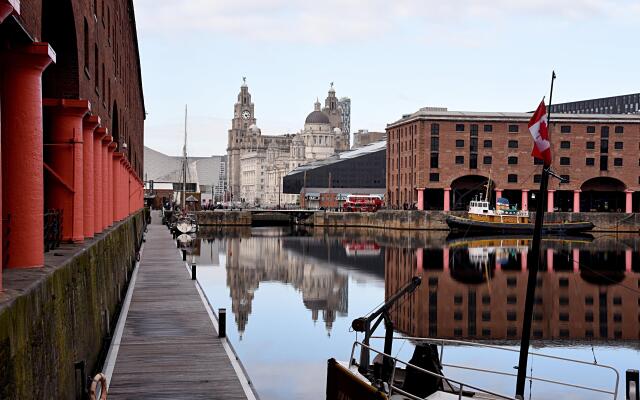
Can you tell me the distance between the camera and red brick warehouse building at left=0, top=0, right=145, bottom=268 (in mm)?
13977

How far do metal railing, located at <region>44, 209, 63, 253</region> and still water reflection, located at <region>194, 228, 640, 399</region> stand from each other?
301 inches

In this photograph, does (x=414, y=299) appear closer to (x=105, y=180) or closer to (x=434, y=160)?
(x=105, y=180)

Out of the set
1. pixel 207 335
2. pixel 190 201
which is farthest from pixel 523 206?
pixel 207 335

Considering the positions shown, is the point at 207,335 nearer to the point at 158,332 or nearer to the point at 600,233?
the point at 158,332

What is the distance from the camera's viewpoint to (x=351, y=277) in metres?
60.8

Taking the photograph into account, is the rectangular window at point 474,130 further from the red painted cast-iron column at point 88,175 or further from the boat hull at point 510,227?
the red painted cast-iron column at point 88,175

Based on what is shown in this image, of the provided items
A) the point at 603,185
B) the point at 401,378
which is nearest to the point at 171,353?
the point at 401,378

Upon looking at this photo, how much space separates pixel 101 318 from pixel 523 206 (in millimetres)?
108525

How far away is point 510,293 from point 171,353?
32340 millimetres

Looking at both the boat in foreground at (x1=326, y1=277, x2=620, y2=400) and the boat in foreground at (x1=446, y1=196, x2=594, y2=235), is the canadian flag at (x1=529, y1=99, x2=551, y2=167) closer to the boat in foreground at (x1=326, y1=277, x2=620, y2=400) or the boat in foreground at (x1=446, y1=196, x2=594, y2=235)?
the boat in foreground at (x1=326, y1=277, x2=620, y2=400)

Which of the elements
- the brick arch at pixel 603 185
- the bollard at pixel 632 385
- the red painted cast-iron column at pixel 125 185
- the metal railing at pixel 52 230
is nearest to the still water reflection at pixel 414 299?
the red painted cast-iron column at pixel 125 185

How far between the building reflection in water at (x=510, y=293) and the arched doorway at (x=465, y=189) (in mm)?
36376

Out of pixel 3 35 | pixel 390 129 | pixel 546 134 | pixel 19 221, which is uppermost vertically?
pixel 390 129

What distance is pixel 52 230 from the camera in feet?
61.9
